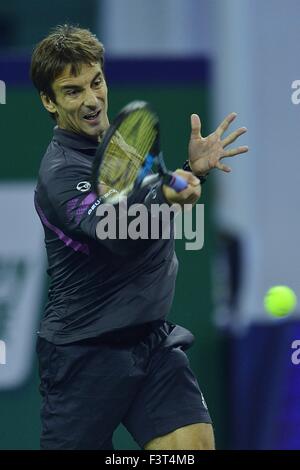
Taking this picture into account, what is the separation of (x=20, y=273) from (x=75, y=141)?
2.42 meters

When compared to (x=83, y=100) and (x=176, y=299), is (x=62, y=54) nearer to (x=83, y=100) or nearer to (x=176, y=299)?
(x=83, y=100)

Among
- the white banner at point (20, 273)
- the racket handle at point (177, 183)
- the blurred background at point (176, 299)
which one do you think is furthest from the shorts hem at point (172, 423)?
the white banner at point (20, 273)

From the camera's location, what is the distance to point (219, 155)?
4.61 m

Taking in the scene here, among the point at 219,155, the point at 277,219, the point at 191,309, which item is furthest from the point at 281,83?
the point at 219,155

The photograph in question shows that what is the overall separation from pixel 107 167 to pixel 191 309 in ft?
8.78

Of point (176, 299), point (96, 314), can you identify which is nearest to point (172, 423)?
point (96, 314)

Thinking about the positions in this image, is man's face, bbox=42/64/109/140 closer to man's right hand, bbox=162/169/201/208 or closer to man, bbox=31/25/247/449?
man, bbox=31/25/247/449

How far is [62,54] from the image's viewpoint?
179 inches

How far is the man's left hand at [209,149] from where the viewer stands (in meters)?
4.60

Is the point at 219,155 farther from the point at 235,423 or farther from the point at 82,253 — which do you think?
the point at 235,423

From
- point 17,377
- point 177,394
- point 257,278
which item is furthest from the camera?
point 257,278

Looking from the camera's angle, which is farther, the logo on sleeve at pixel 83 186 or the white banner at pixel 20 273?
the white banner at pixel 20 273

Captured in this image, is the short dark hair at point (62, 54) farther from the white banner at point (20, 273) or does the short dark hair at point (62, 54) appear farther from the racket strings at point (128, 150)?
the white banner at point (20, 273)

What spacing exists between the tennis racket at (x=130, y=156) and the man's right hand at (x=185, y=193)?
0.02m
